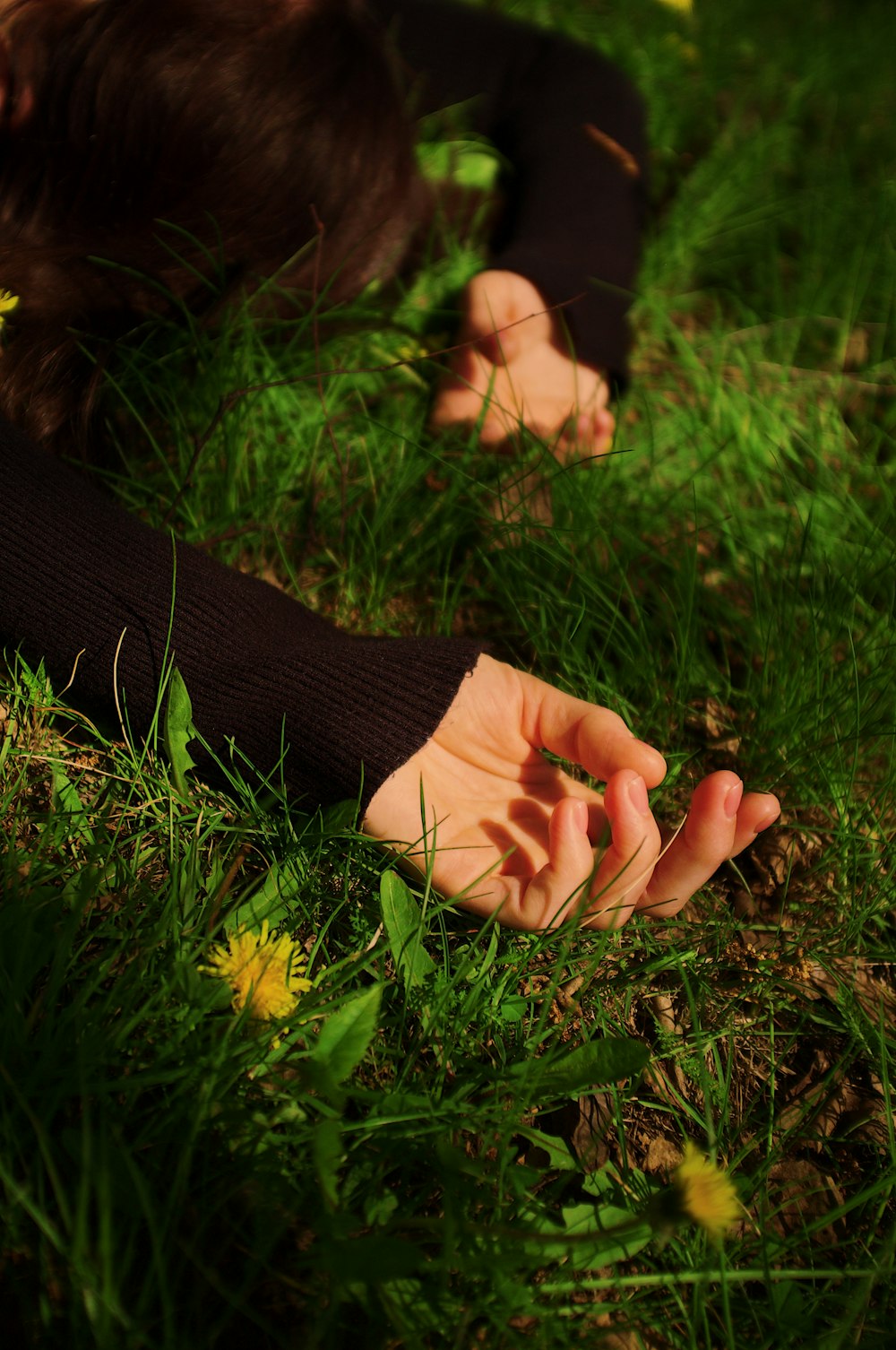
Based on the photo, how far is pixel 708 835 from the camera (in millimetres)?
1027

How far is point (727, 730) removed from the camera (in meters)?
1.34

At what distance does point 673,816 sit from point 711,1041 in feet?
1.03

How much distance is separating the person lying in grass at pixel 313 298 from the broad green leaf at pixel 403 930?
2.0 inches

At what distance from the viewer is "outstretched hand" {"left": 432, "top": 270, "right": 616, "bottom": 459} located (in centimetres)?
154

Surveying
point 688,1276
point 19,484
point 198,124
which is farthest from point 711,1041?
point 198,124

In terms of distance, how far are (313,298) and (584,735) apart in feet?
3.05

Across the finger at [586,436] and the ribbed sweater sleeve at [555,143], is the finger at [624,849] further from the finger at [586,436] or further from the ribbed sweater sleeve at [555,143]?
the ribbed sweater sleeve at [555,143]

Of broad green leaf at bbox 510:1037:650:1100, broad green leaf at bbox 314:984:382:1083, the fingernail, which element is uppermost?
the fingernail

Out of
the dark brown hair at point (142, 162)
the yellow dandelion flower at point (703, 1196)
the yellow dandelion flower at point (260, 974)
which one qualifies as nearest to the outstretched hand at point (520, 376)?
the dark brown hair at point (142, 162)

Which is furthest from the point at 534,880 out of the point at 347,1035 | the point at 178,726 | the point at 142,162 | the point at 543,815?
the point at 142,162

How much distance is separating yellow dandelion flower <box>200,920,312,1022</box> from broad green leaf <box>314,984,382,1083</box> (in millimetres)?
48

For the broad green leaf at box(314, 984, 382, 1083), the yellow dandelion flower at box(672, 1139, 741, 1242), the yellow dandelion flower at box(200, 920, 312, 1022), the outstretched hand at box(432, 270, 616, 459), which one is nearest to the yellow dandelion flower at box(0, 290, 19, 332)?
the outstretched hand at box(432, 270, 616, 459)

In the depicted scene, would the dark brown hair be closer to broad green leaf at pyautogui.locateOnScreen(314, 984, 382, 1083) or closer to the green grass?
the green grass

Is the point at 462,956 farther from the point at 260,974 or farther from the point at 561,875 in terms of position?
the point at 260,974
